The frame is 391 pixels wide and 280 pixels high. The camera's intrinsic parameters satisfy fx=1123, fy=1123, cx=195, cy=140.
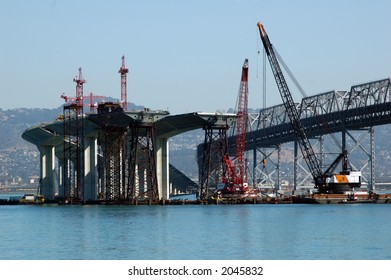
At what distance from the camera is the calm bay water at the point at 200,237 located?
65.7m

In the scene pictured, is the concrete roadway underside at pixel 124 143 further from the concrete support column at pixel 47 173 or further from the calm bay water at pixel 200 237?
the calm bay water at pixel 200 237

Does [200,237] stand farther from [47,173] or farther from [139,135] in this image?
[47,173]

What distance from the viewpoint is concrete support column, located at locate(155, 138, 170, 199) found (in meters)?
165

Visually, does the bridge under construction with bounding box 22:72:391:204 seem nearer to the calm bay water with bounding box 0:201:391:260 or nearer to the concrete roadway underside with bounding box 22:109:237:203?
the concrete roadway underside with bounding box 22:109:237:203

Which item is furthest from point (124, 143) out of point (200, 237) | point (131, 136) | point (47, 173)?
point (200, 237)

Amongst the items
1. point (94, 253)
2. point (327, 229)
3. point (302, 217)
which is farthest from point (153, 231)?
point (302, 217)

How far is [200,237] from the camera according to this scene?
7900cm

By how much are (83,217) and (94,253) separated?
154 feet

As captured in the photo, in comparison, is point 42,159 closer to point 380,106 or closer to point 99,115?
point 99,115

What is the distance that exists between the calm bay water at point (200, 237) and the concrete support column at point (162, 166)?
169ft

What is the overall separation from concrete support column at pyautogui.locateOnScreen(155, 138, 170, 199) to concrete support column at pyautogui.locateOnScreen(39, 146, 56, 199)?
29.8 meters

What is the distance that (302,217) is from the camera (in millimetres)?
109125

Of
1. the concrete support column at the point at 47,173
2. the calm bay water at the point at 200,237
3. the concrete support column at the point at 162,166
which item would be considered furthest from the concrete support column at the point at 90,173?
the calm bay water at the point at 200,237

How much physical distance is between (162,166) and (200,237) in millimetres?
86832
